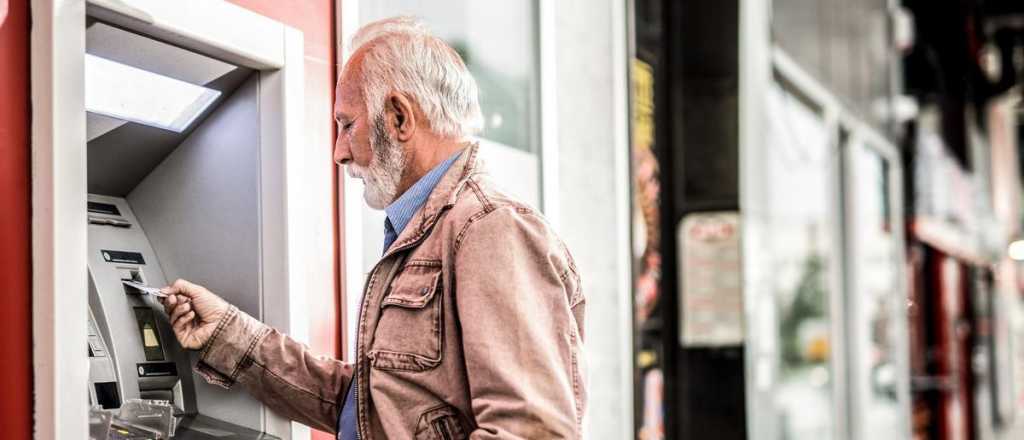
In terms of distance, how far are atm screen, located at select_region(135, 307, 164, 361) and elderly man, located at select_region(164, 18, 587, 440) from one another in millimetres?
59

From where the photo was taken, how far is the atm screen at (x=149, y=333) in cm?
183

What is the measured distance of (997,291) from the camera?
50.4ft

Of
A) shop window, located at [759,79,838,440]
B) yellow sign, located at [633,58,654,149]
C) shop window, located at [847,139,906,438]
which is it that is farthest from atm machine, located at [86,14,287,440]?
shop window, located at [847,139,906,438]

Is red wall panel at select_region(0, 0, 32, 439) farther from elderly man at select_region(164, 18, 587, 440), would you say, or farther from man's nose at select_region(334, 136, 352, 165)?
man's nose at select_region(334, 136, 352, 165)

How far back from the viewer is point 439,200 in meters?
1.60

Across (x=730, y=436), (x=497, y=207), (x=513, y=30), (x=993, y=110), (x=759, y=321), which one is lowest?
(x=730, y=436)

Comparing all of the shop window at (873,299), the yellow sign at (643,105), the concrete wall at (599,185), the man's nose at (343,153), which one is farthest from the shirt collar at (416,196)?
the shop window at (873,299)

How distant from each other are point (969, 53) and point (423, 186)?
12307 millimetres

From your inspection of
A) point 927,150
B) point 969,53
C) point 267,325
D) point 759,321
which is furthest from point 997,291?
point 267,325

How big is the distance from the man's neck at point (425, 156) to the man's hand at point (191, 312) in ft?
1.43

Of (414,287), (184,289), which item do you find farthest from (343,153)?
(184,289)

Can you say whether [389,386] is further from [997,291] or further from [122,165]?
[997,291]

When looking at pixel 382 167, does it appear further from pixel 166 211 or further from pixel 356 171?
pixel 166 211

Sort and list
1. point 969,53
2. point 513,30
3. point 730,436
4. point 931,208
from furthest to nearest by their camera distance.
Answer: point 969,53 → point 931,208 → point 730,436 → point 513,30
